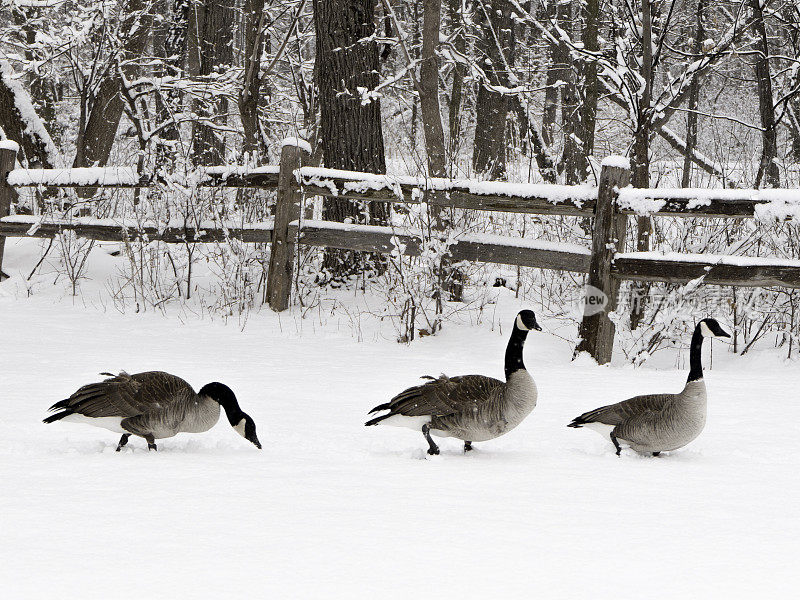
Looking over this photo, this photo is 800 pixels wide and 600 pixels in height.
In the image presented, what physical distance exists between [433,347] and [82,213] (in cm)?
681

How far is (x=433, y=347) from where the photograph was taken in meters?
7.63

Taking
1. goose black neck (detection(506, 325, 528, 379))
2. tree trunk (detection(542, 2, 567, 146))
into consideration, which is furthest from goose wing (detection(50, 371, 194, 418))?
tree trunk (detection(542, 2, 567, 146))

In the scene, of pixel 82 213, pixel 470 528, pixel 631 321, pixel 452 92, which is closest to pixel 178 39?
pixel 82 213

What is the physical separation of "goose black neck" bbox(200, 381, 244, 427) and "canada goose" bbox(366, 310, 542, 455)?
24.6 inches

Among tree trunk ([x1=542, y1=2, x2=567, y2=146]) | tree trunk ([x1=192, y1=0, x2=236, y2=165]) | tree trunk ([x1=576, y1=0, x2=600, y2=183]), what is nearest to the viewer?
tree trunk ([x1=576, y1=0, x2=600, y2=183])

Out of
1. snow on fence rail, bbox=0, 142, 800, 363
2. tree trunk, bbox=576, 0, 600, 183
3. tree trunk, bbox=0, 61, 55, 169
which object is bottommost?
snow on fence rail, bbox=0, 142, 800, 363

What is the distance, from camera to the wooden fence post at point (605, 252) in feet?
22.3

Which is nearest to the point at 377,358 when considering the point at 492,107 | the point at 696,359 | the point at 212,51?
the point at 696,359

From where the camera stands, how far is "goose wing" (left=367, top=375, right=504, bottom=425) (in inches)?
154

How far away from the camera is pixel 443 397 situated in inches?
155

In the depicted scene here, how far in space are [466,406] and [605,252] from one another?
3.32 meters

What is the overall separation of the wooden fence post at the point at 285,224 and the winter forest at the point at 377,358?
0.03 meters

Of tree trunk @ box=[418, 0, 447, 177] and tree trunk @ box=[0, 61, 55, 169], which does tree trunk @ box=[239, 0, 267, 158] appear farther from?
tree trunk @ box=[418, 0, 447, 177]

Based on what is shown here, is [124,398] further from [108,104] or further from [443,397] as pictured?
[108,104]
